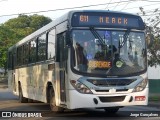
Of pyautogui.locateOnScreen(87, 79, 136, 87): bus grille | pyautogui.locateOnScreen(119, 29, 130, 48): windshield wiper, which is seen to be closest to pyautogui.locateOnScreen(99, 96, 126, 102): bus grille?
pyautogui.locateOnScreen(87, 79, 136, 87): bus grille

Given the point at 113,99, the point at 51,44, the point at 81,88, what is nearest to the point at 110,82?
the point at 113,99

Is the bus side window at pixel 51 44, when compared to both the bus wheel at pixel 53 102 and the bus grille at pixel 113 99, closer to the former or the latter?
the bus wheel at pixel 53 102

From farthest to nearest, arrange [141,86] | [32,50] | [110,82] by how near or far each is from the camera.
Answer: [32,50]
[141,86]
[110,82]

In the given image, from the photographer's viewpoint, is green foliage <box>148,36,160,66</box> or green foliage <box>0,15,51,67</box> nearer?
green foliage <box>148,36,160,66</box>

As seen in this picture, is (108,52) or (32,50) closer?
(108,52)

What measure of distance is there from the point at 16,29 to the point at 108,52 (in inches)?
2171

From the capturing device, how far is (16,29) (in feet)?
216

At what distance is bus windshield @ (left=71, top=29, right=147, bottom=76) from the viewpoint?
12047mm

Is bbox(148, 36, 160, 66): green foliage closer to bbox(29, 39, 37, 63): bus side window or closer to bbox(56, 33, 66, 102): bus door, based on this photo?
bbox(29, 39, 37, 63): bus side window

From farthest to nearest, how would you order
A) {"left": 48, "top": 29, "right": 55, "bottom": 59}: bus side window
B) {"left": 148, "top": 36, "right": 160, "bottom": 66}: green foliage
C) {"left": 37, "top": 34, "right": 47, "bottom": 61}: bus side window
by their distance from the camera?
{"left": 148, "top": 36, "right": 160, "bottom": 66}: green foliage → {"left": 37, "top": 34, "right": 47, "bottom": 61}: bus side window → {"left": 48, "top": 29, "right": 55, "bottom": 59}: bus side window

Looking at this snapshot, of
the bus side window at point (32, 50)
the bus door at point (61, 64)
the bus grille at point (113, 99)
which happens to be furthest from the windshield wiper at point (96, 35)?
the bus side window at point (32, 50)

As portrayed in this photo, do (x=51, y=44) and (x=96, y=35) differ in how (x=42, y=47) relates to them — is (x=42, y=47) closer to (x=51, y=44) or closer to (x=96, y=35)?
(x=51, y=44)

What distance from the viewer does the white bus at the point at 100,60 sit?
12.0m

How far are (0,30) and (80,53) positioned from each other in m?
47.0
